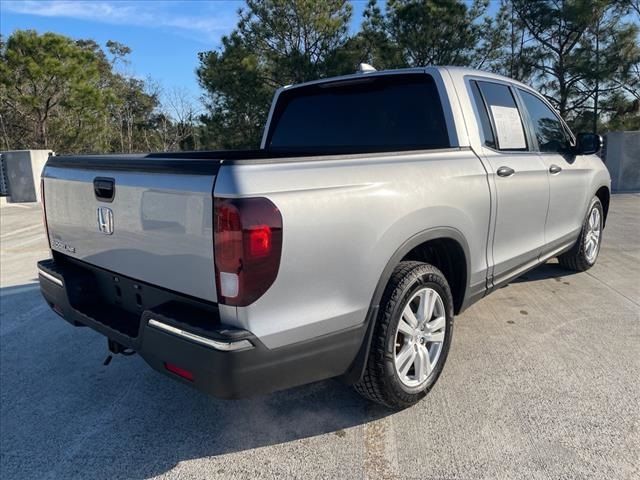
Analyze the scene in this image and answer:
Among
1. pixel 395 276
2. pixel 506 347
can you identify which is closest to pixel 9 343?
pixel 395 276

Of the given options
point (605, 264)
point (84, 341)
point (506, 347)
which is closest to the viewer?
point (506, 347)

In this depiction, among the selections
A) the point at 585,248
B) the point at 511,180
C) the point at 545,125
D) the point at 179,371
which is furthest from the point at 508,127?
the point at 179,371

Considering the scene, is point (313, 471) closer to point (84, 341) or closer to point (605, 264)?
point (84, 341)

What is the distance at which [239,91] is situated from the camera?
17750mm

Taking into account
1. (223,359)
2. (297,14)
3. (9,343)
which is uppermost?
(297,14)

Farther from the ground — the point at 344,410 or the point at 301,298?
the point at 301,298

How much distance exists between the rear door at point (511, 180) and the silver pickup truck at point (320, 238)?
0.02 metres

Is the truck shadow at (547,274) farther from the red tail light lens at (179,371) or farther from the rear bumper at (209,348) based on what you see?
the red tail light lens at (179,371)

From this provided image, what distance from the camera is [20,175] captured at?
13.4 metres

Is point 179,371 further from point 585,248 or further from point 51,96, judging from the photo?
point 51,96

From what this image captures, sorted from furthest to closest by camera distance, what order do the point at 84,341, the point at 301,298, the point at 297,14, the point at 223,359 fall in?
the point at 297,14
the point at 84,341
the point at 301,298
the point at 223,359

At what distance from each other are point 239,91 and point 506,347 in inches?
633

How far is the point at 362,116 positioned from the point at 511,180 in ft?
3.66

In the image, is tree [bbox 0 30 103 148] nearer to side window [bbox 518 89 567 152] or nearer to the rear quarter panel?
side window [bbox 518 89 567 152]
